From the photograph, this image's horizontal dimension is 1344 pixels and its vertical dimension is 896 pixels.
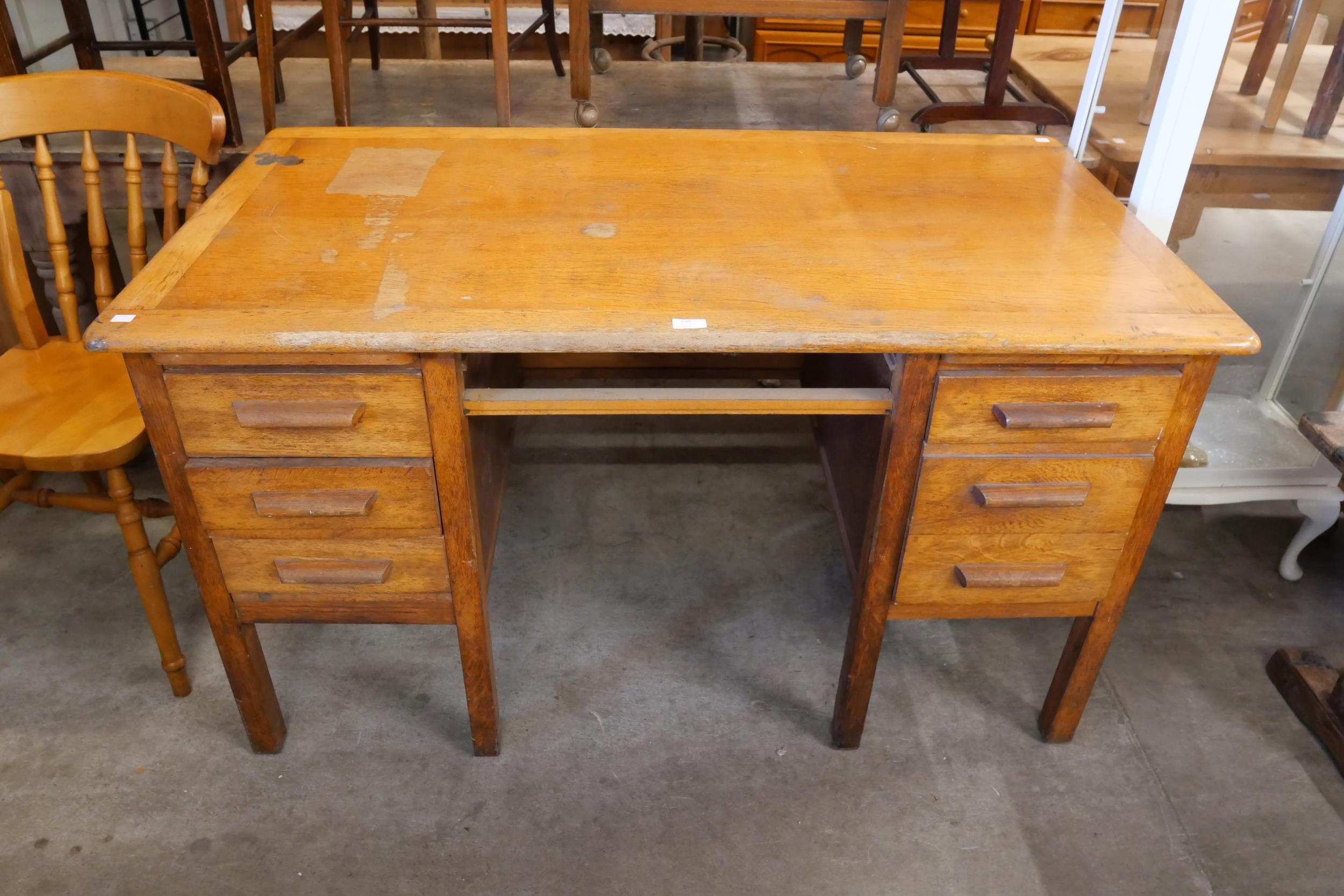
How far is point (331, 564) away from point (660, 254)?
0.65 m

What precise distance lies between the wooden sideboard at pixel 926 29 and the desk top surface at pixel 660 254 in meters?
3.17

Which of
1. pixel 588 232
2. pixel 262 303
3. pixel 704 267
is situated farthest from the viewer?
pixel 588 232

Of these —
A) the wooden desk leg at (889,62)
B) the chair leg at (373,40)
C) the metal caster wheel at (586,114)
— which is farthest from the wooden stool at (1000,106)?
the chair leg at (373,40)

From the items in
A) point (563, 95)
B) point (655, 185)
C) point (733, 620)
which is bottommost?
point (733, 620)

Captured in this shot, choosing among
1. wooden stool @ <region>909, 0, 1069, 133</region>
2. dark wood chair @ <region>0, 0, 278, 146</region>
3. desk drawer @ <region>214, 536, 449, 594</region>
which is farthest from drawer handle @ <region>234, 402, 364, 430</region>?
wooden stool @ <region>909, 0, 1069, 133</region>

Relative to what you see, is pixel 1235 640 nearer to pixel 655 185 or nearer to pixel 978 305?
pixel 978 305

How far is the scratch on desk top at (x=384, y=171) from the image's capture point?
4.97 ft

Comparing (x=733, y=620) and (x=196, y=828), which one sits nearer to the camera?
(x=196, y=828)

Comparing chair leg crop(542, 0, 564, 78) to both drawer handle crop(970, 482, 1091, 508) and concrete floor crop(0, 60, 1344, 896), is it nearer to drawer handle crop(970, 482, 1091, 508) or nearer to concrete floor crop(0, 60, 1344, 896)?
concrete floor crop(0, 60, 1344, 896)

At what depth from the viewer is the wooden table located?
1.82 meters

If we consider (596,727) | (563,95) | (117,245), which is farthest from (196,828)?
(117,245)

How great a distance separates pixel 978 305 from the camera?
121 cm

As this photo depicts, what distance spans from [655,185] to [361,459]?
678 millimetres

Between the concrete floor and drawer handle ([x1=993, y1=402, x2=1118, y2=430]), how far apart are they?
717 mm
